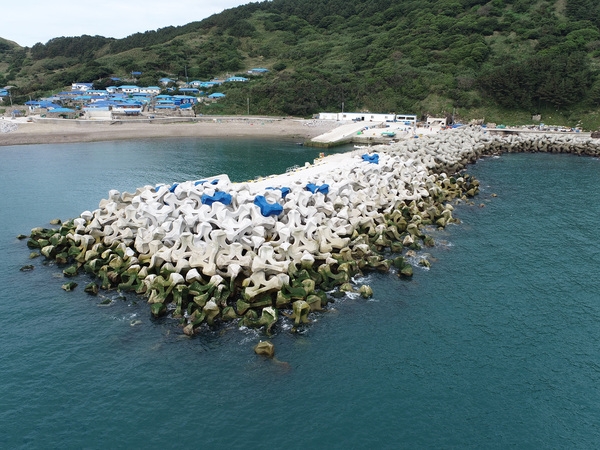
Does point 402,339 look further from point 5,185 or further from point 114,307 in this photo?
point 5,185

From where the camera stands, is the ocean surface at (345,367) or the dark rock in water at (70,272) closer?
the ocean surface at (345,367)

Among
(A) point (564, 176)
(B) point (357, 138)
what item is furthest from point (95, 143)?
(A) point (564, 176)

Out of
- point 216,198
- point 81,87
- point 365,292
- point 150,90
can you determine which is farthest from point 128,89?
point 365,292

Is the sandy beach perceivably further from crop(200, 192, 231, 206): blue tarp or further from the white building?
crop(200, 192, 231, 206): blue tarp

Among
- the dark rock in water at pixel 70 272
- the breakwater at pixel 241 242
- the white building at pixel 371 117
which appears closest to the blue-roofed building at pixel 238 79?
the white building at pixel 371 117

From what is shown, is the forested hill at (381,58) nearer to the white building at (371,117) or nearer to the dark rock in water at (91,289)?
the white building at (371,117)

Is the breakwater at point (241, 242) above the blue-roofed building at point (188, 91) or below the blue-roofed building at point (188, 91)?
below
